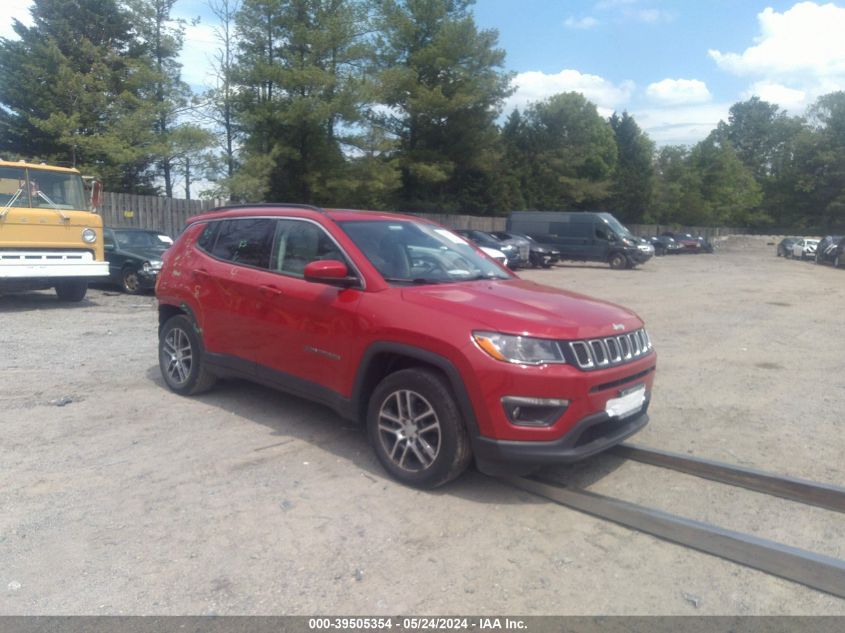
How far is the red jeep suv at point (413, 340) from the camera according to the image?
4254 millimetres

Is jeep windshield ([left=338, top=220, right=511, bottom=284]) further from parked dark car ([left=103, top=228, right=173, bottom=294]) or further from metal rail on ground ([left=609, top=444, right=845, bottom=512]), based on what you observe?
parked dark car ([left=103, top=228, right=173, bottom=294])

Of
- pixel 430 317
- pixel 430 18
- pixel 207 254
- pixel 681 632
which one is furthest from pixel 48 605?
pixel 430 18

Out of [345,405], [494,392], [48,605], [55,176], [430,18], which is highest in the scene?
[430,18]

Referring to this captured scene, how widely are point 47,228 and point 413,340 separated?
9907mm

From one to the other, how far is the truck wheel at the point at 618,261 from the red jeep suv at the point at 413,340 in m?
24.3

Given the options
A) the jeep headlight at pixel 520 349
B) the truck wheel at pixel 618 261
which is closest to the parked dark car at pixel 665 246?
the truck wheel at pixel 618 261

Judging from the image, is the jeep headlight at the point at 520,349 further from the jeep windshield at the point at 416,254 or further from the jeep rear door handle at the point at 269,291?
the jeep rear door handle at the point at 269,291

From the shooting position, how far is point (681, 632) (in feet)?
10.4

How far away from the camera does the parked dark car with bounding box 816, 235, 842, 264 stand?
39569 mm

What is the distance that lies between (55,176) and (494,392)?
1094 cm

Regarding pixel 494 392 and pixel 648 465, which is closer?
pixel 494 392

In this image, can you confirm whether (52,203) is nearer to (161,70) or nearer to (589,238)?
(161,70)

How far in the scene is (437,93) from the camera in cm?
3650

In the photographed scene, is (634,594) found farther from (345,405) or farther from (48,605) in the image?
(48,605)
